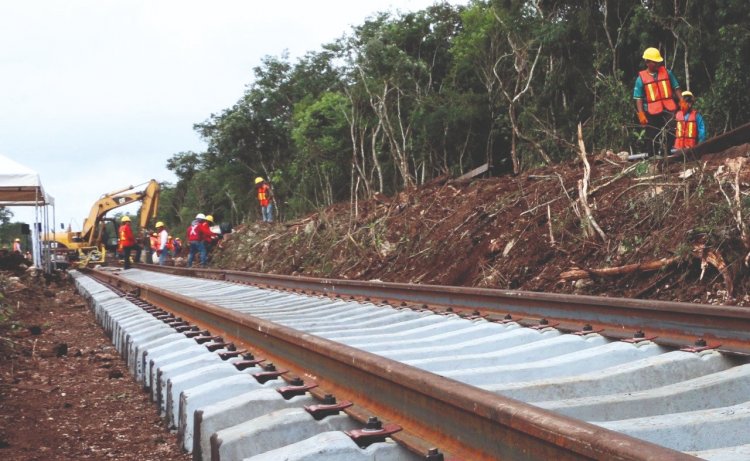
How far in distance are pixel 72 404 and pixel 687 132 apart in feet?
28.0

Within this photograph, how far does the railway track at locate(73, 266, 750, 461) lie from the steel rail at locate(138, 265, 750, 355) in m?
0.01

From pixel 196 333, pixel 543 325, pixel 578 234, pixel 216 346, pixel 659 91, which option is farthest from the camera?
pixel 659 91

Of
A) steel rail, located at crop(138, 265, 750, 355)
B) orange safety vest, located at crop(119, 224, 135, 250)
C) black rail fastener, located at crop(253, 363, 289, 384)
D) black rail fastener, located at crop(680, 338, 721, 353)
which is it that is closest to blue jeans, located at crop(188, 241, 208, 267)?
orange safety vest, located at crop(119, 224, 135, 250)

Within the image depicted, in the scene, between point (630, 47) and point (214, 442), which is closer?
point (214, 442)

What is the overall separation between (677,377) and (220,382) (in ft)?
6.34

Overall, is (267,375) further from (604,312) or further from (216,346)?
(604,312)

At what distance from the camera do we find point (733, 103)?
13859mm

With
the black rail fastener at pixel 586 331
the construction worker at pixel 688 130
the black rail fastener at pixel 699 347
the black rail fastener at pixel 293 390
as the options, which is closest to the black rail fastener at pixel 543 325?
the black rail fastener at pixel 586 331

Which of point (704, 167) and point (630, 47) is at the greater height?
point (630, 47)

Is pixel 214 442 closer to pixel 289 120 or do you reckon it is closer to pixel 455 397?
pixel 455 397

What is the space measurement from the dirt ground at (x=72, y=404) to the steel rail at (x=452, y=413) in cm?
74

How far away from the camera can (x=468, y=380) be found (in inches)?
122

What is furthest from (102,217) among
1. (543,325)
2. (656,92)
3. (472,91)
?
(543,325)

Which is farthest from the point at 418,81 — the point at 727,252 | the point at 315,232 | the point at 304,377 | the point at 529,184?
the point at 304,377
